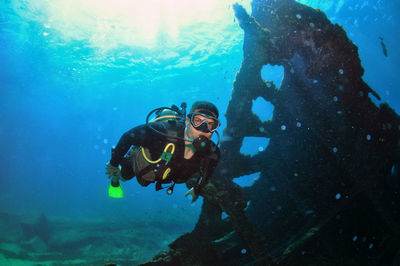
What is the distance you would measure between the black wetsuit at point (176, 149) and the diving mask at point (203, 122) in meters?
0.33

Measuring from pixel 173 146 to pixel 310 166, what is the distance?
4.72m

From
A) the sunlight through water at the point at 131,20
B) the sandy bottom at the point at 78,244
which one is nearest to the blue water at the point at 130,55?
the sunlight through water at the point at 131,20

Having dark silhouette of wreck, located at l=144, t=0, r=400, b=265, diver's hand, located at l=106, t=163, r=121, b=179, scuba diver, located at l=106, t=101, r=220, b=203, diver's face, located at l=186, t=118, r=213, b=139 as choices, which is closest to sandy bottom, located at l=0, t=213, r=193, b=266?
dark silhouette of wreck, located at l=144, t=0, r=400, b=265

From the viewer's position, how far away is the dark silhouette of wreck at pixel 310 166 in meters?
4.96

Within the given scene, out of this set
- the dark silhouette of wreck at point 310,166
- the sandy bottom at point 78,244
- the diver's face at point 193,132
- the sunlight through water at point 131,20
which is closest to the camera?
the diver's face at point 193,132

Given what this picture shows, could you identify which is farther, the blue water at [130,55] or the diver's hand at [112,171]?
the blue water at [130,55]

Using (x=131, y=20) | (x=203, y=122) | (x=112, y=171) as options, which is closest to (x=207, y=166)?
(x=203, y=122)

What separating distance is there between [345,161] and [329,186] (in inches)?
31.8

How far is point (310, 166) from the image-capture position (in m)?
6.27

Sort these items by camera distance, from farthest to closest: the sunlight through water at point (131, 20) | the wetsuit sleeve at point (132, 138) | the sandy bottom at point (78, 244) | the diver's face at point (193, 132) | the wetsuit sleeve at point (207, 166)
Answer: the sunlight through water at point (131, 20) → the sandy bottom at point (78, 244) → the wetsuit sleeve at point (207, 166) → the diver's face at point (193, 132) → the wetsuit sleeve at point (132, 138)

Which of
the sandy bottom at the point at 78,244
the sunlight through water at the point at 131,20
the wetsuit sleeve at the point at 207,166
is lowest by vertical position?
the wetsuit sleeve at the point at 207,166

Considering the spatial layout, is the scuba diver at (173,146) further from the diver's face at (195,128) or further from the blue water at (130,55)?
the blue water at (130,55)

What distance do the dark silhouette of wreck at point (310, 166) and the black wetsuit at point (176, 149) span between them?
1.31 m

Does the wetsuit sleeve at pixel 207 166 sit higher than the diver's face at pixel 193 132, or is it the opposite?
the diver's face at pixel 193 132
